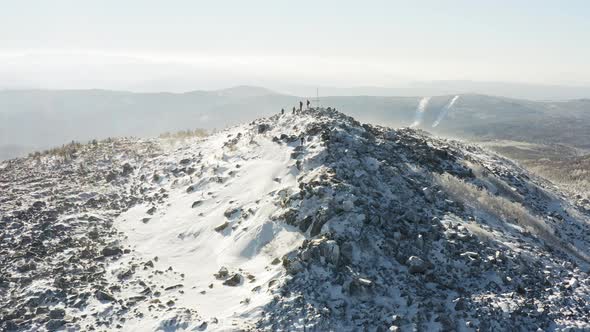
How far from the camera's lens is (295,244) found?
1477 cm

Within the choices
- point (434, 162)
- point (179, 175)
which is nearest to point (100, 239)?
point (179, 175)

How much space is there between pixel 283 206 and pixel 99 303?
24.1ft

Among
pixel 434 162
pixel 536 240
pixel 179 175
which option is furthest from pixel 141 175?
pixel 536 240

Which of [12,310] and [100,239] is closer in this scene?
[12,310]

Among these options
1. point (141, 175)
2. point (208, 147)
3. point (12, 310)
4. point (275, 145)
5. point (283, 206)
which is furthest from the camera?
point (208, 147)

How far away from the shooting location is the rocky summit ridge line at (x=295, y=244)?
12.4 meters

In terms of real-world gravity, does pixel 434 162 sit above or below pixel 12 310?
above

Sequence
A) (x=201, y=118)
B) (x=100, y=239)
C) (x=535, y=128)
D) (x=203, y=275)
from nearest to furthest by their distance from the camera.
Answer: (x=203, y=275), (x=100, y=239), (x=535, y=128), (x=201, y=118)

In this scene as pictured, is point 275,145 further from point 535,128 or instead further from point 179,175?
point 535,128

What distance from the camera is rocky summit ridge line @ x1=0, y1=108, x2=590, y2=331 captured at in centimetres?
1235

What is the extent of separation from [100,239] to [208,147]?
39.4ft

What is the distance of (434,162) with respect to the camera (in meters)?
24.6

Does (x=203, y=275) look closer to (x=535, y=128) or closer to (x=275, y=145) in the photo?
(x=275, y=145)

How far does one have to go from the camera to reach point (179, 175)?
25328mm
